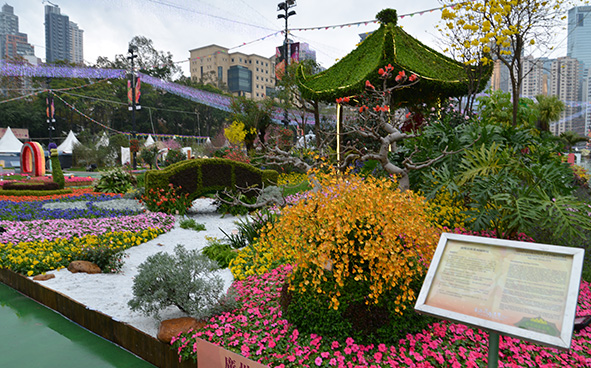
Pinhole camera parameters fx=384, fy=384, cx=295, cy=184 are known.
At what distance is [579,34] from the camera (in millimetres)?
11078

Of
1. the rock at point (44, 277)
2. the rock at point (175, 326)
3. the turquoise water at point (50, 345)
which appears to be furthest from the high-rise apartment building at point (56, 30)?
the rock at point (175, 326)

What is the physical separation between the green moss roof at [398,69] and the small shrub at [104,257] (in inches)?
283

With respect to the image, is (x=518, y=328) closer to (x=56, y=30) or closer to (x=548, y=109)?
(x=548, y=109)

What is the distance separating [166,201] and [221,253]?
442 cm

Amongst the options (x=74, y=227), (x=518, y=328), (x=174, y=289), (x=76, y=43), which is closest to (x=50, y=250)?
(x=74, y=227)

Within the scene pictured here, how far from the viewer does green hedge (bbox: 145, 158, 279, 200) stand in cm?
970

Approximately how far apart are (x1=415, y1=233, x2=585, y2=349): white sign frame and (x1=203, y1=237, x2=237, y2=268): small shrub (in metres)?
3.95

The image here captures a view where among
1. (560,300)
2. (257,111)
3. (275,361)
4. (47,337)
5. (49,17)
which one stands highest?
(49,17)

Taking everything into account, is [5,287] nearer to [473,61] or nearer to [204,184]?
[204,184]

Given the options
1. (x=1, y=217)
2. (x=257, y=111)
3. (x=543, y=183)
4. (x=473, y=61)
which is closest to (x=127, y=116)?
(x=257, y=111)

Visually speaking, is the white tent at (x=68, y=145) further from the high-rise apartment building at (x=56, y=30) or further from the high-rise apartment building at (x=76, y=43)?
the high-rise apartment building at (x=76, y=43)

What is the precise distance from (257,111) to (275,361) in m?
16.5

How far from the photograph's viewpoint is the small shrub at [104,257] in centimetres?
567

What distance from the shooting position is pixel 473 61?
31.0ft
